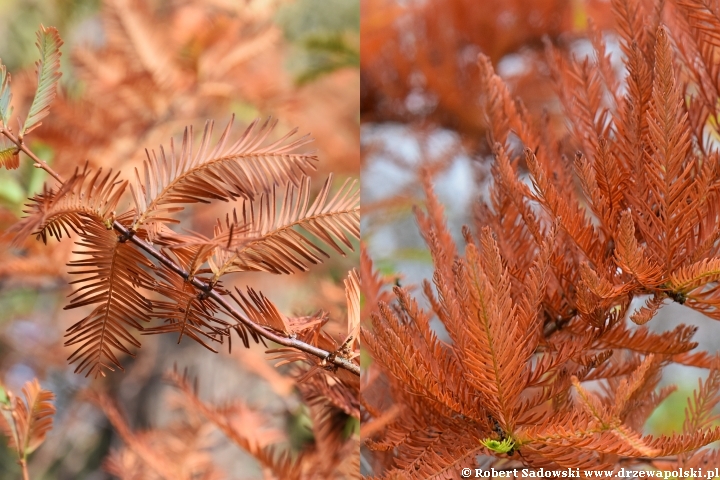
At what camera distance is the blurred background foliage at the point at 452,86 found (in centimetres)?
72

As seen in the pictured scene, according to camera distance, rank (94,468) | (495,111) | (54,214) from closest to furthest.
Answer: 1. (54,214)
2. (495,111)
3. (94,468)

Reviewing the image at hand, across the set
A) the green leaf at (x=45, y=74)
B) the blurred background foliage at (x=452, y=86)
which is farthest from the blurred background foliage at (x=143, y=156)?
the green leaf at (x=45, y=74)

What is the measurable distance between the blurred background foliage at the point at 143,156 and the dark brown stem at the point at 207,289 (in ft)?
0.52

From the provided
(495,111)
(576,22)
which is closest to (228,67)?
(576,22)

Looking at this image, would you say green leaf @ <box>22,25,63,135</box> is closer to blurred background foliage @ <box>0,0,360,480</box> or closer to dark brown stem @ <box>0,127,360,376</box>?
dark brown stem @ <box>0,127,360,376</box>

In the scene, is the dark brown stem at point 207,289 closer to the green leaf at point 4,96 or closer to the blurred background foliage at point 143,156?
the green leaf at point 4,96

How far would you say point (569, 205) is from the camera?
0.27 meters

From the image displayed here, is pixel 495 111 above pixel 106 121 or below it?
below

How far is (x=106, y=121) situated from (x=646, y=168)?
0.59 metres

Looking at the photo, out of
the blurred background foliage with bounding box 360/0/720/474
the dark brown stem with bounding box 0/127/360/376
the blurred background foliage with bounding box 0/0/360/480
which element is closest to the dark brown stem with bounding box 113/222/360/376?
the dark brown stem with bounding box 0/127/360/376

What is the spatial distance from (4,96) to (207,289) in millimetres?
96

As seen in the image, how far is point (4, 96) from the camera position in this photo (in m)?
0.22

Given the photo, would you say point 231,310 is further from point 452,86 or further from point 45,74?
point 452,86

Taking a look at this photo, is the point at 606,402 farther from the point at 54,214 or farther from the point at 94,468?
the point at 94,468
